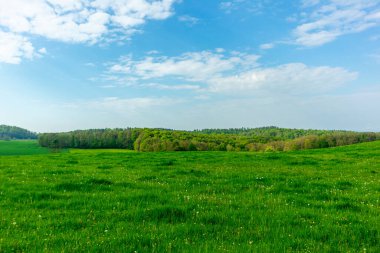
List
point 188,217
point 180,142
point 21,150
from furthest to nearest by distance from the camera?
point 21,150 → point 180,142 → point 188,217

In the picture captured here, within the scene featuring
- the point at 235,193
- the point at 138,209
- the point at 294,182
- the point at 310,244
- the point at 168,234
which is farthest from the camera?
the point at 294,182

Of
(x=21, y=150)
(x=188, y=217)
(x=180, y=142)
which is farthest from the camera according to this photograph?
(x=21, y=150)

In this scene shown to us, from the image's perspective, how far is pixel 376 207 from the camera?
1016 centimetres

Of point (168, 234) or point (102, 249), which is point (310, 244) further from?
point (102, 249)

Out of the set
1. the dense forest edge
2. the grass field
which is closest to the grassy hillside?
the dense forest edge

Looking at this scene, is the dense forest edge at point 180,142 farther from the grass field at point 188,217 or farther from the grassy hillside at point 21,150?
the grass field at point 188,217

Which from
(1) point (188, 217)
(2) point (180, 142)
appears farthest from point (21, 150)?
(1) point (188, 217)

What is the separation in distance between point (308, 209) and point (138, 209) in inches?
207

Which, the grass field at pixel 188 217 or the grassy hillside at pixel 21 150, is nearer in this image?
the grass field at pixel 188 217

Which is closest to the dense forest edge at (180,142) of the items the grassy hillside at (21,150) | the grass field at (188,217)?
the grassy hillside at (21,150)

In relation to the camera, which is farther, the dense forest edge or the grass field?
the dense forest edge

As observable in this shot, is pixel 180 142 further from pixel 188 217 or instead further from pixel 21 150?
pixel 188 217

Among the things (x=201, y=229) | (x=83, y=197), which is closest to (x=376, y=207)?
(x=201, y=229)

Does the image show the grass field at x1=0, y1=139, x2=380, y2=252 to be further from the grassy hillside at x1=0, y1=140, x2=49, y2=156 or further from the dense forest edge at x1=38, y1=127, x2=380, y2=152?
the grassy hillside at x1=0, y1=140, x2=49, y2=156
